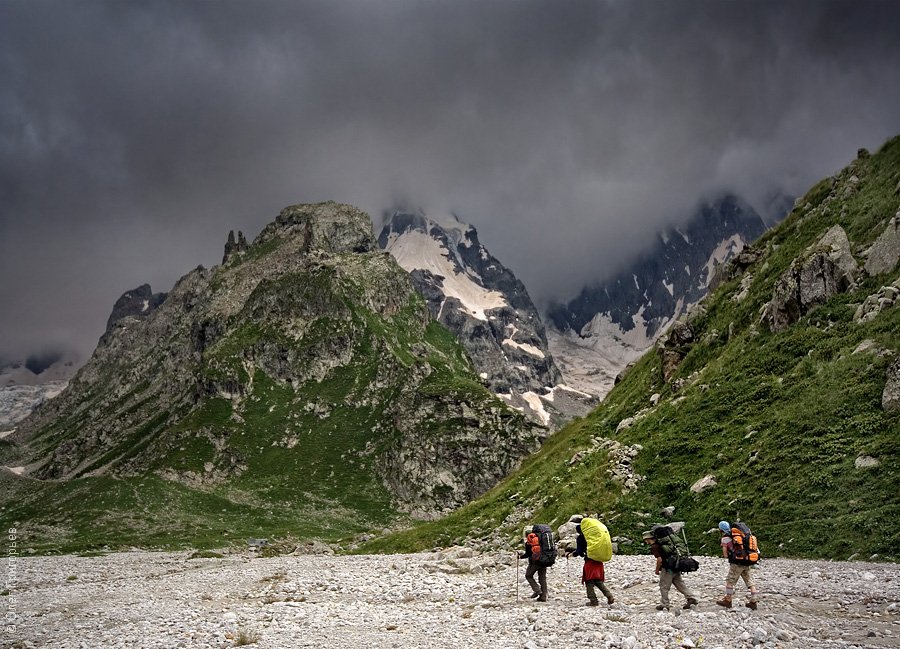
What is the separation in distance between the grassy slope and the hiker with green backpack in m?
9.65

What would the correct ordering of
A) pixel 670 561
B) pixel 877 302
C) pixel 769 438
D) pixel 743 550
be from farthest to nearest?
pixel 877 302
pixel 769 438
pixel 670 561
pixel 743 550

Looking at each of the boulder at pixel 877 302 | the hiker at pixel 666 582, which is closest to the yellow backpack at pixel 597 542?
the hiker at pixel 666 582

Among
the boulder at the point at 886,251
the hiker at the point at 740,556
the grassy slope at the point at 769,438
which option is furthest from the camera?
the boulder at the point at 886,251

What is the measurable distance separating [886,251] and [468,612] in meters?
39.9

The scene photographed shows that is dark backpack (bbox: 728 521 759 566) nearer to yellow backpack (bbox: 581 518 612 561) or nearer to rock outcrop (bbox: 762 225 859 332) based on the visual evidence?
yellow backpack (bbox: 581 518 612 561)

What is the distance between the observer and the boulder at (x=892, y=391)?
28266mm

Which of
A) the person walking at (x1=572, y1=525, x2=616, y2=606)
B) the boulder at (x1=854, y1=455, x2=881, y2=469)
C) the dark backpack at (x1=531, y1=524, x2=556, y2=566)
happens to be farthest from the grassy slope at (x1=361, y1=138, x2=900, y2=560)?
the dark backpack at (x1=531, y1=524, x2=556, y2=566)

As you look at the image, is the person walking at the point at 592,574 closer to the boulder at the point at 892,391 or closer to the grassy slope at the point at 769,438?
the grassy slope at the point at 769,438

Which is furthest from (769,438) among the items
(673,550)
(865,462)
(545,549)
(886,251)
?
(886,251)

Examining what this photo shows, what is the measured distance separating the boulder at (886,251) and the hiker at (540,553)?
112 feet

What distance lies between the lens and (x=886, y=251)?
3991cm

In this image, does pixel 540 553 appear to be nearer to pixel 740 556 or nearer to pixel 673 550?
pixel 673 550

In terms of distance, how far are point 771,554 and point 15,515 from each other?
176 meters

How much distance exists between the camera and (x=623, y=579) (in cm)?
2617
